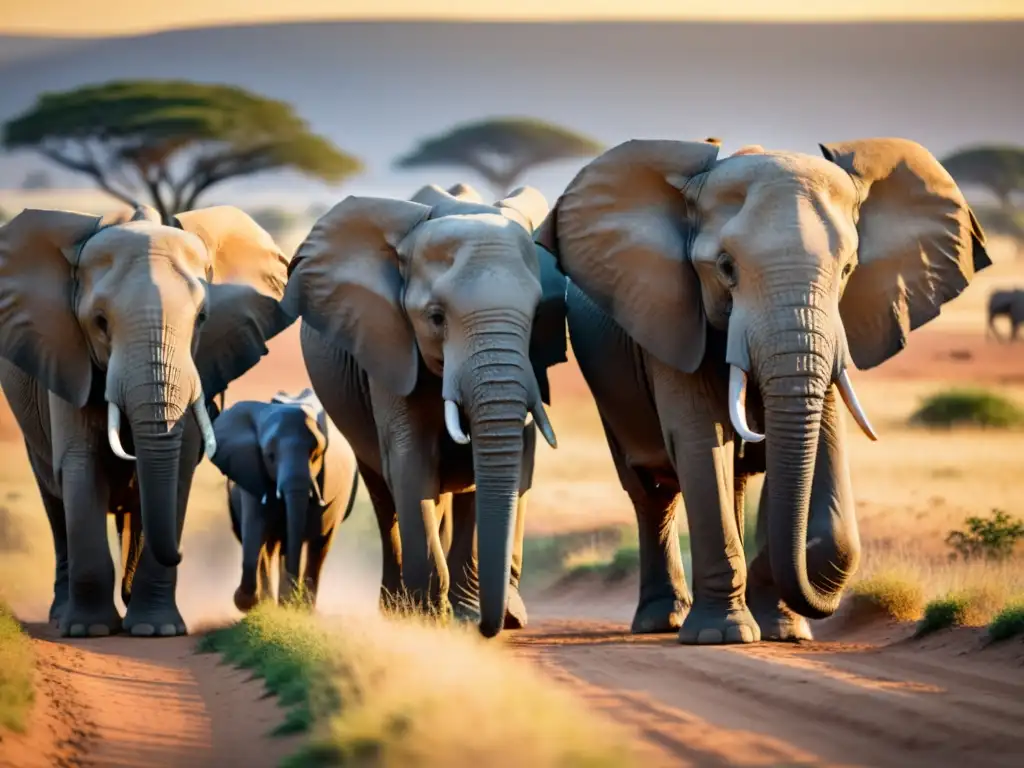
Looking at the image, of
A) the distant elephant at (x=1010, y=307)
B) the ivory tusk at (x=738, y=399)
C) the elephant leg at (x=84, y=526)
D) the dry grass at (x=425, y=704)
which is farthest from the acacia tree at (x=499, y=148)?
the dry grass at (x=425, y=704)

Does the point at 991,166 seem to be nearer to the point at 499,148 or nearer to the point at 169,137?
the point at 499,148

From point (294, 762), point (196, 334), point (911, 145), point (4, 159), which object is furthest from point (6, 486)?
point (4, 159)

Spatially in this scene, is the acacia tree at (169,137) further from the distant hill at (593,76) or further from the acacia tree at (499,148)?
the distant hill at (593,76)

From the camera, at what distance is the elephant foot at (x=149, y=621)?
1319cm

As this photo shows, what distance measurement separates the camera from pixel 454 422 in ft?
35.8

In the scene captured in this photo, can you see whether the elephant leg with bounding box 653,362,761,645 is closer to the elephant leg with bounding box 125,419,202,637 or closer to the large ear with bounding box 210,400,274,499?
the elephant leg with bounding box 125,419,202,637

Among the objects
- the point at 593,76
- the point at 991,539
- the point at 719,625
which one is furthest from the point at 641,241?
the point at 593,76

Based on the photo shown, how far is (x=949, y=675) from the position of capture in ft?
31.8

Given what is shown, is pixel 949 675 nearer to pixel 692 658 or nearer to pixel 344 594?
pixel 692 658

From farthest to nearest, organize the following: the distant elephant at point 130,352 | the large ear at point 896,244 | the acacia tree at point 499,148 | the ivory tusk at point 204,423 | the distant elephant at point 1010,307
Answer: the acacia tree at point 499,148, the distant elephant at point 1010,307, the ivory tusk at point 204,423, the distant elephant at point 130,352, the large ear at point 896,244

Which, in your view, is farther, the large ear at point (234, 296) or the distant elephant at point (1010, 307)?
the distant elephant at point (1010, 307)

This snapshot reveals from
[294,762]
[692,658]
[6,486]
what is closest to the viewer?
[294,762]

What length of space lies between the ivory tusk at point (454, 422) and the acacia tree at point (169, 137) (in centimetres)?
2278

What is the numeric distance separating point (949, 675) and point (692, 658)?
1.31m
